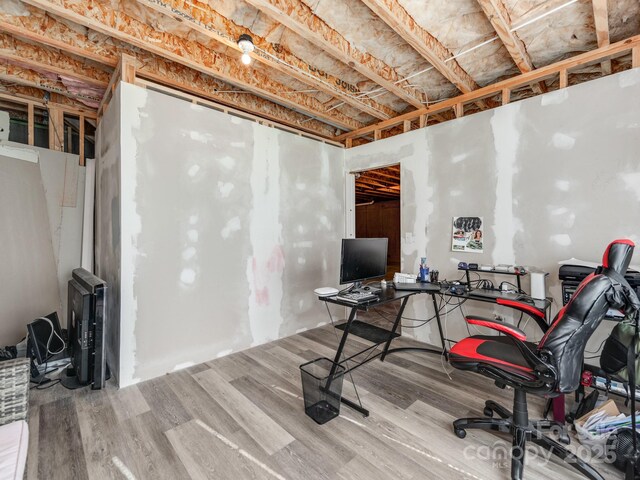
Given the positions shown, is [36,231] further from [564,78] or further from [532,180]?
[564,78]

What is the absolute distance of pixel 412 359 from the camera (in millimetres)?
3070

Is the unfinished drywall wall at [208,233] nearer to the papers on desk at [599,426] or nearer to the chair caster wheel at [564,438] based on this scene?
the chair caster wheel at [564,438]

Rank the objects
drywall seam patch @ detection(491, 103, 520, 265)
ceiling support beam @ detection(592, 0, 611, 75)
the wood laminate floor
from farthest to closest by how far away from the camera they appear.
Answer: drywall seam patch @ detection(491, 103, 520, 265) → ceiling support beam @ detection(592, 0, 611, 75) → the wood laminate floor

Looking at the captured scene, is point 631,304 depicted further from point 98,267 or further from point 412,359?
point 98,267

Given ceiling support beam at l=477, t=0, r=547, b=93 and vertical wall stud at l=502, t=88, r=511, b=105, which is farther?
vertical wall stud at l=502, t=88, r=511, b=105

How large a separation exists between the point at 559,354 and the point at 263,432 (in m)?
1.85

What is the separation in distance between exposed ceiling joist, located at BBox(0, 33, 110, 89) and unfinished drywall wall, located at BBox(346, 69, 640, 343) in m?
3.59

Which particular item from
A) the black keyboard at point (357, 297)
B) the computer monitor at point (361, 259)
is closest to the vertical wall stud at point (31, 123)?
the computer monitor at point (361, 259)

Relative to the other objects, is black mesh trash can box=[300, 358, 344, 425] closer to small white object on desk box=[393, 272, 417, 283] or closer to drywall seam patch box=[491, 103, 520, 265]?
small white object on desk box=[393, 272, 417, 283]

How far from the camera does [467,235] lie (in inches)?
125

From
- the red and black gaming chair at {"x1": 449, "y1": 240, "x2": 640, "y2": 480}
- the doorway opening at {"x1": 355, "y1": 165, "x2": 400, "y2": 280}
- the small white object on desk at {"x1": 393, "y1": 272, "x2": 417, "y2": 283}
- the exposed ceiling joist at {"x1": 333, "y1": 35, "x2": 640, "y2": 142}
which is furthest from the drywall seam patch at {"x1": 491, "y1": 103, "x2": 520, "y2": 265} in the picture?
the doorway opening at {"x1": 355, "y1": 165, "x2": 400, "y2": 280}

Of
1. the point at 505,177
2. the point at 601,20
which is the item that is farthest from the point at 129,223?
the point at 601,20

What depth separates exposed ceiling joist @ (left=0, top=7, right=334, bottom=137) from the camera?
2.26 meters

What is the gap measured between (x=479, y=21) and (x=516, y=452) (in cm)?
317
